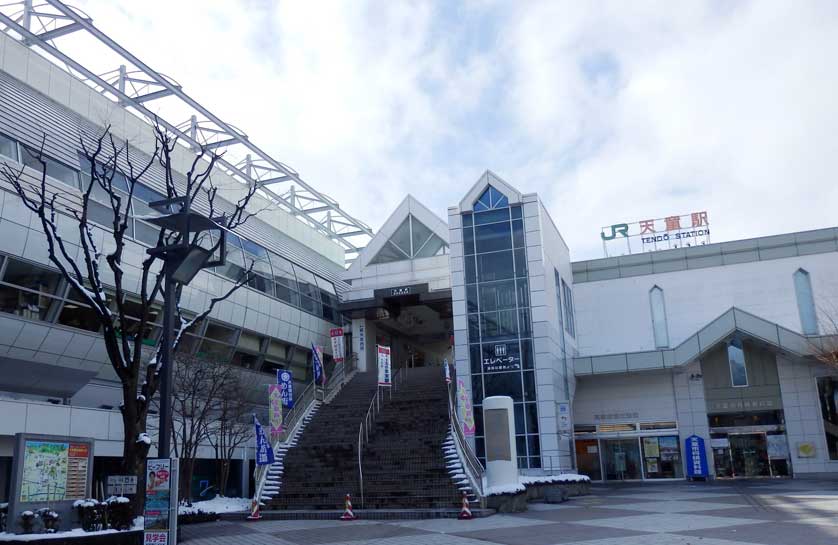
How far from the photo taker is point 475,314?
1188 inches

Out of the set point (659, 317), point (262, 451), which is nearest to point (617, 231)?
point (659, 317)

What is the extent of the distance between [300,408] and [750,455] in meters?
19.9

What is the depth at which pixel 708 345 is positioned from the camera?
105 ft

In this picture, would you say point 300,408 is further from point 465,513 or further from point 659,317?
point 659,317

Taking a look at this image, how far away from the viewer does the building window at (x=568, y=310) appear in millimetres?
34344

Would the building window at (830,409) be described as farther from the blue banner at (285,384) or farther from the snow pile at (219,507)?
the snow pile at (219,507)

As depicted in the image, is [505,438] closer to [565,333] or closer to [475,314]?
[475,314]

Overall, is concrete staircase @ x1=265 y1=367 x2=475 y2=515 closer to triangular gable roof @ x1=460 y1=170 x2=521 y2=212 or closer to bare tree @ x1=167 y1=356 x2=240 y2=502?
bare tree @ x1=167 y1=356 x2=240 y2=502

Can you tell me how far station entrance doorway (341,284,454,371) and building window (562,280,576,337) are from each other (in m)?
5.52

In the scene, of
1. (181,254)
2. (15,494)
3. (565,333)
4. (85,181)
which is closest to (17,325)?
(85,181)

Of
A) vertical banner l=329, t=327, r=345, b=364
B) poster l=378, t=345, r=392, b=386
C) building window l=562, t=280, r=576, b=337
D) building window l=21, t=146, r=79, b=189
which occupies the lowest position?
poster l=378, t=345, r=392, b=386

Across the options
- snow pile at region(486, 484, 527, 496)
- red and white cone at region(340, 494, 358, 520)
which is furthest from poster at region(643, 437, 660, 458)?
red and white cone at region(340, 494, 358, 520)

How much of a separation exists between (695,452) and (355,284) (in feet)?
58.5

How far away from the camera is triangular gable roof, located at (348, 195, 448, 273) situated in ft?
120
